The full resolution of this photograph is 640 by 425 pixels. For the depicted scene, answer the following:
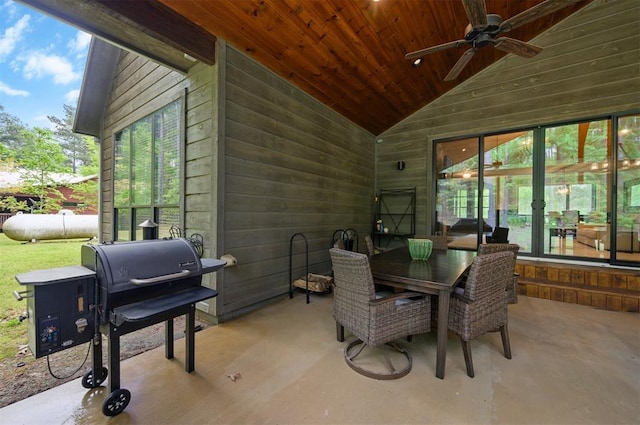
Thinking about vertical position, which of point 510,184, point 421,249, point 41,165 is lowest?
point 421,249

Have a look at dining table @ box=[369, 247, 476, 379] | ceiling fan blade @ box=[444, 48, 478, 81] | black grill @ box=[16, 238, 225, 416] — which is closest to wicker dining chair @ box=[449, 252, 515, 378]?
dining table @ box=[369, 247, 476, 379]

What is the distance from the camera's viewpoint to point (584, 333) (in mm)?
2629

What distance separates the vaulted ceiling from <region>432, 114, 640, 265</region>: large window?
167 cm

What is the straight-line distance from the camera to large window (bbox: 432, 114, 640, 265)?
12.8 ft

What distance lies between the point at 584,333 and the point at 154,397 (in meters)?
3.89

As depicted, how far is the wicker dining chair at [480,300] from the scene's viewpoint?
1.86m

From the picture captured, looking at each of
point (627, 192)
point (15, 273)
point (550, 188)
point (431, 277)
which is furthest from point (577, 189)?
point (15, 273)

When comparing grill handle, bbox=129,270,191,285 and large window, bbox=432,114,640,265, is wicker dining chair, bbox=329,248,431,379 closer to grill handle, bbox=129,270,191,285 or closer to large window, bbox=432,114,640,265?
grill handle, bbox=129,270,191,285

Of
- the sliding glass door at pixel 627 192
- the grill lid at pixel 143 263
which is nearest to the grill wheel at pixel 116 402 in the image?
the grill lid at pixel 143 263

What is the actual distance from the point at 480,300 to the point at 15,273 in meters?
6.67

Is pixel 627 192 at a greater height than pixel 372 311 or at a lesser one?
greater

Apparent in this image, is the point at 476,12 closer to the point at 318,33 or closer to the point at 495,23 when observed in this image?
the point at 495,23

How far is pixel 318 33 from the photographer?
3068 mm

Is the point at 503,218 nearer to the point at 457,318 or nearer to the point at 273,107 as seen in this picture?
the point at 457,318
